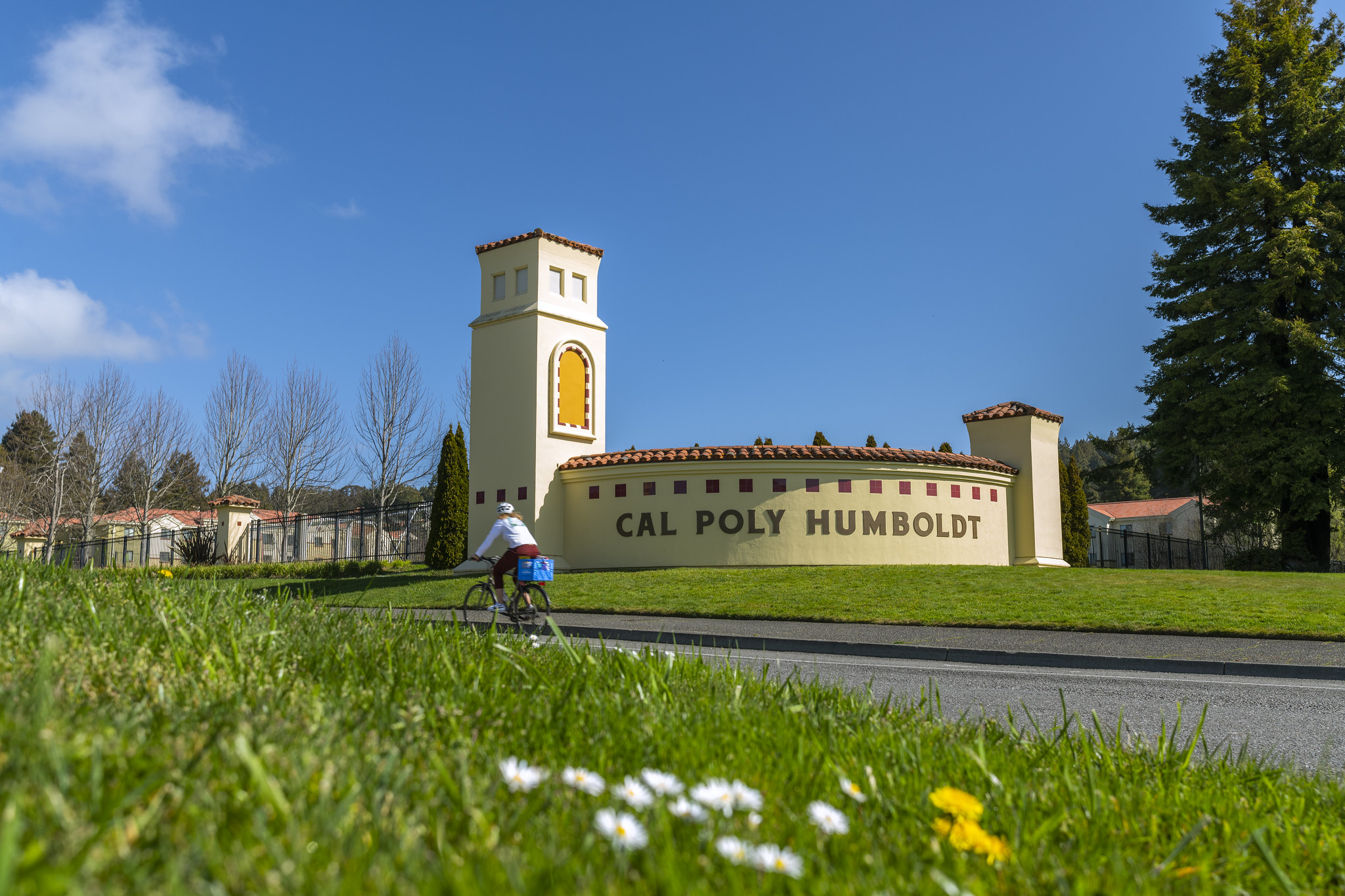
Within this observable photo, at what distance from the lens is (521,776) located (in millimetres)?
2061

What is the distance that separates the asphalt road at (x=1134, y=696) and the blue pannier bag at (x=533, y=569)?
3298mm

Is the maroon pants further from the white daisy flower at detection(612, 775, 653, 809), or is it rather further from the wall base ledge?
the wall base ledge

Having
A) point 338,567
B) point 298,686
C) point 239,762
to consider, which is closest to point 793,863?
point 239,762

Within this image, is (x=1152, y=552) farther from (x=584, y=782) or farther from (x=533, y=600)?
(x=584, y=782)

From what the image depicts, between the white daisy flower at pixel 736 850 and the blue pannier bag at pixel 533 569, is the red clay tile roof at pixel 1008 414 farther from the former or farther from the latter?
the white daisy flower at pixel 736 850

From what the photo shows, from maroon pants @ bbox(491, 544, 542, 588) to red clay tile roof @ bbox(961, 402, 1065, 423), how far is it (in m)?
16.8

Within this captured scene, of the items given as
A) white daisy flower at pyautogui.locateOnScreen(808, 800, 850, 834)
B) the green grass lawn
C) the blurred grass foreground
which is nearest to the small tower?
the green grass lawn

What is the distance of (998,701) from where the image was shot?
23.4 feet

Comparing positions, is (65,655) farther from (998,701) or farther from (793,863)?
(998,701)

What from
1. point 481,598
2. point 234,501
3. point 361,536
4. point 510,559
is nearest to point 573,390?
point 361,536

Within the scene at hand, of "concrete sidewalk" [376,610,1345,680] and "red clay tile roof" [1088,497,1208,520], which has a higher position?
"red clay tile roof" [1088,497,1208,520]

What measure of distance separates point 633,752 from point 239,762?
1097mm

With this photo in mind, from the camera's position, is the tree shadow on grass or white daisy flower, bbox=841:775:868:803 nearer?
white daisy flower, bbox=841:775:868:803

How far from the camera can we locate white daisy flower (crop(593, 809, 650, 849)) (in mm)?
1652
